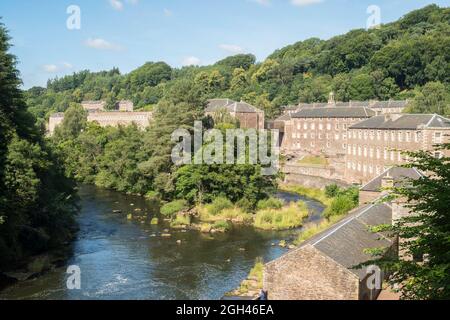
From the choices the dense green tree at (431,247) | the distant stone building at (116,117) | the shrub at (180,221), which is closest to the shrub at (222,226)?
the shrub at (180,221)

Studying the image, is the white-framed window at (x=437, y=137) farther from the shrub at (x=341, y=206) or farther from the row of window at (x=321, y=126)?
the row of window at (x=321, y=126)

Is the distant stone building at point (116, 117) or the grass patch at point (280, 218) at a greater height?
the distant stone building at point (116, 117)

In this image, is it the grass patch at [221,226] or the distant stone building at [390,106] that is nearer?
the grass patch at [221,226]

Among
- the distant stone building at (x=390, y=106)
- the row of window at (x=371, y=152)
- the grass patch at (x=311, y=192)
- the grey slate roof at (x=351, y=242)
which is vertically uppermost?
the distant stone building at (x=390, y=106)

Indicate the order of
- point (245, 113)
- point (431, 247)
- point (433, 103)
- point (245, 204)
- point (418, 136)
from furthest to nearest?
point (245, 113), point (433, 103), point (418, 136), point (245, 204), point (431, 247)

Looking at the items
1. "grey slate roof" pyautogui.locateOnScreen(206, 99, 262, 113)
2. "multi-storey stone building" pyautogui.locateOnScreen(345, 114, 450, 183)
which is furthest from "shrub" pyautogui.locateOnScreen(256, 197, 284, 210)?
"grey slate roof" pyautogui.locateOnScreen(206, 99, 262, 113)

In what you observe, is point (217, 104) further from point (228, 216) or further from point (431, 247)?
point (431, 247)

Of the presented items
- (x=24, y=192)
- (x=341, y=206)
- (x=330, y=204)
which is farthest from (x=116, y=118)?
(x=24, y=192)

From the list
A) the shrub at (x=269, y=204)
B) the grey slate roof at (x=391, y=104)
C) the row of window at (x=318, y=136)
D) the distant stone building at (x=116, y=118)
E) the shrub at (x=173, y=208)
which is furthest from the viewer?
the distant stone building at (x=116, y=118)
